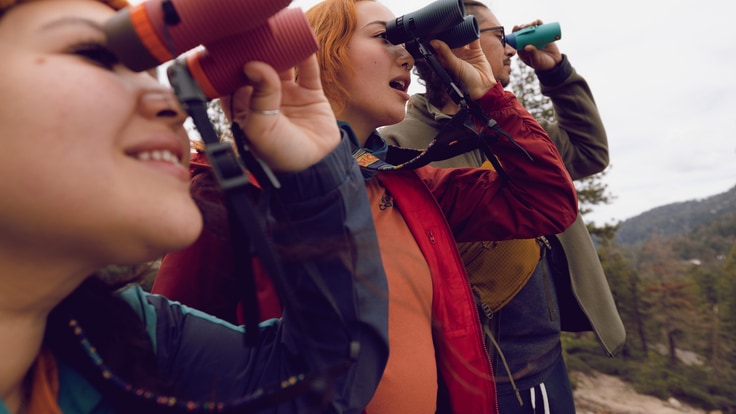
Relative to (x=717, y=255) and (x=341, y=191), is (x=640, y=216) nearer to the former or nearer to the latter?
(x=717, y=255)

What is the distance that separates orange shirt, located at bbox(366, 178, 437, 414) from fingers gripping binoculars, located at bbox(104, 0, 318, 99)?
904 mm

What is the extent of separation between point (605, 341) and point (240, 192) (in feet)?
9.33

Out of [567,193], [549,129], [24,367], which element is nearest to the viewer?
[24,367]

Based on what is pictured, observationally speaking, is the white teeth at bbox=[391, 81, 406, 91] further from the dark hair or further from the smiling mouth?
the dark hair

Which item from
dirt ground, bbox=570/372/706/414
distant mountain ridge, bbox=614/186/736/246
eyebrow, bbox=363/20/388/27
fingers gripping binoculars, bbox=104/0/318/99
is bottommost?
distant mountain ridge, bbox=614/186/736/246

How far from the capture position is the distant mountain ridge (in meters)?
136

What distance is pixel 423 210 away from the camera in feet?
5.87

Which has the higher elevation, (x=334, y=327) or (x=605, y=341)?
(x=334, y=327)

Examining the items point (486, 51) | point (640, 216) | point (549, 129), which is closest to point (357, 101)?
point (486, 51)

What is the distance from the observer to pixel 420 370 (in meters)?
1.50

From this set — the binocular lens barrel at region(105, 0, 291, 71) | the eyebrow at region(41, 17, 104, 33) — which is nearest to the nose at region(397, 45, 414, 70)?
the binocular lens barrel at region(105, 0, 291, 71)

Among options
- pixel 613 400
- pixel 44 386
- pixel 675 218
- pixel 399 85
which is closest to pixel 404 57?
pixel 399 85

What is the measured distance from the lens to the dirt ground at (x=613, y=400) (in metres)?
11.3

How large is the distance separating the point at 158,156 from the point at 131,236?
0.65 feet
